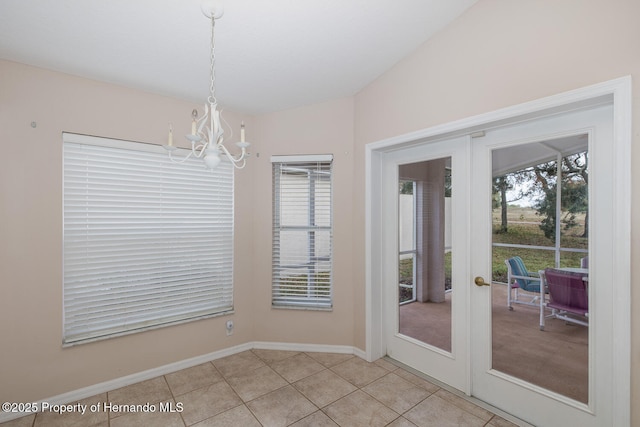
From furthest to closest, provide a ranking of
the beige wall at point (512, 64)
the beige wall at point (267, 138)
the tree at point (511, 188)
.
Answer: the tree at point (511, 188)
the beige wall at point (267, 138)
the beige wall at point (512, 64)

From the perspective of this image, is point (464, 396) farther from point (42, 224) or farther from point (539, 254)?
point (42, 224)

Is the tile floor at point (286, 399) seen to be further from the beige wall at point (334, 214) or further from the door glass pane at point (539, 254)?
the door glass pane at point (539, 254)

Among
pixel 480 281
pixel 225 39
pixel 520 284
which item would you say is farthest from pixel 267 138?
pixel 520 284

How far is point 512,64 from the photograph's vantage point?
1913mm

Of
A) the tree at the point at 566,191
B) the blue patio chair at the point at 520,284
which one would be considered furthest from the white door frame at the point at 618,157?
the blue patio chair at the point at 520,284

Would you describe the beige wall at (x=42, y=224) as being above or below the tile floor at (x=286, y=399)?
above

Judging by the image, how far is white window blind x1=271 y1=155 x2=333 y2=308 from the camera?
10.6ft

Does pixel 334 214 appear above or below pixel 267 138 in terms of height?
below

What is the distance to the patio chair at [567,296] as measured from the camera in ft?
6.09

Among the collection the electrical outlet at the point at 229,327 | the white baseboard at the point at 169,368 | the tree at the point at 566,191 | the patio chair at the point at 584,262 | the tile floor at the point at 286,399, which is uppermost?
the tree at the point at 566,191

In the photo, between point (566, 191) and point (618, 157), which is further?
point (566, 191)

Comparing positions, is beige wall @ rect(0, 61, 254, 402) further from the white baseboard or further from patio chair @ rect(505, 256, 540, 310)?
patio chair @ rect(505, 256, 540, 310)

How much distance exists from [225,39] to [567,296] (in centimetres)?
287

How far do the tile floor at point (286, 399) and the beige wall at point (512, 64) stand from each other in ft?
3.86
